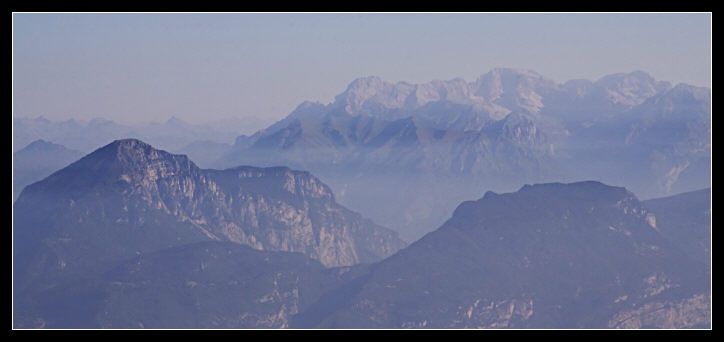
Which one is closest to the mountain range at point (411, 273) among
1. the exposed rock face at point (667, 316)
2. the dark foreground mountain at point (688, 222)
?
the exposed rock face at point (667, 316)

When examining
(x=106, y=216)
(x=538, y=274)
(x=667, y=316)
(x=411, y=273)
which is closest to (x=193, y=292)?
(x=411, y=273)

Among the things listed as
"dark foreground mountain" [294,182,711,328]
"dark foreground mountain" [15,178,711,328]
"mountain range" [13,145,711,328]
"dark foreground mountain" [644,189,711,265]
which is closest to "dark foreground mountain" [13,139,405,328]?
→ "mountain range" [13,145,711,328]

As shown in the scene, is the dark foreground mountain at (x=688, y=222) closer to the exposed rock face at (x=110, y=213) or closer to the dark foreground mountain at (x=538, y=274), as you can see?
the dark foreground mountain at (x=538, y=274)

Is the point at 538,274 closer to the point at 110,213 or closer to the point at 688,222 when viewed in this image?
the point at 688,222
